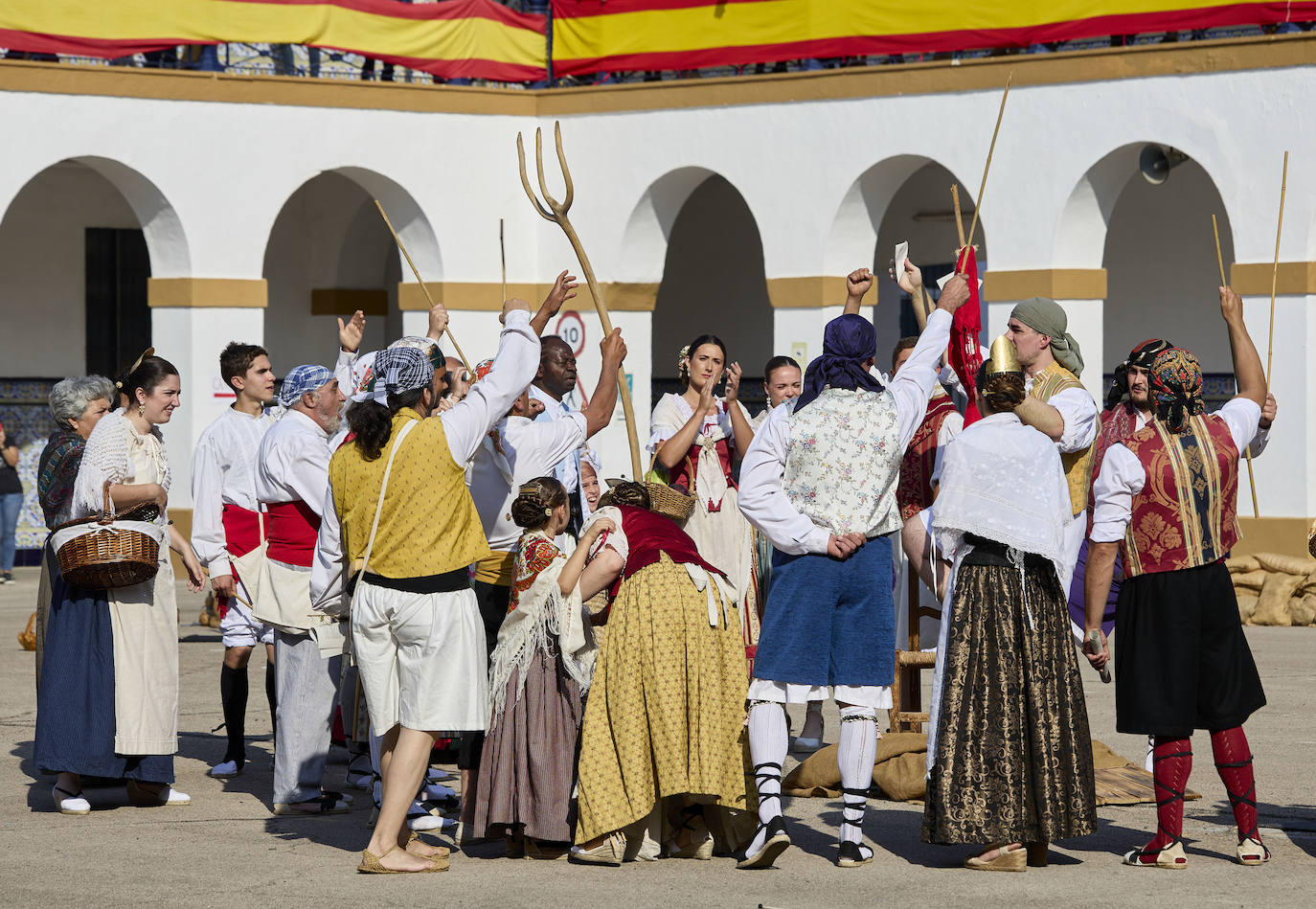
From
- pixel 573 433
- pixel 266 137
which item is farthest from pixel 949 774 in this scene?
pixel 266 137

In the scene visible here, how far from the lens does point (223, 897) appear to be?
5773mm

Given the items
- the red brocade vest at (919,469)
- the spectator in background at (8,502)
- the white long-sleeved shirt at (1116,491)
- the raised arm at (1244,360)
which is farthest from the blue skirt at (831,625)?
the spectator in background at (8,502)

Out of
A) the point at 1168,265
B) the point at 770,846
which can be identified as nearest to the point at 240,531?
the point at 770,846

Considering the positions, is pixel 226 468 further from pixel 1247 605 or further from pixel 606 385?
pixel 1247 605

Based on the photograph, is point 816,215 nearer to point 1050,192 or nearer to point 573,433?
point 1050,192

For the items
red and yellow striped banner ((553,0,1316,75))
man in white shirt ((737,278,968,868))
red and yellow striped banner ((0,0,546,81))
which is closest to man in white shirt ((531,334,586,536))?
man in white shirt ((737,278,968,868))

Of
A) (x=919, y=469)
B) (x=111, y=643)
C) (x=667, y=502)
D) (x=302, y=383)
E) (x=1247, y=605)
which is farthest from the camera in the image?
(x=1247, y=605)

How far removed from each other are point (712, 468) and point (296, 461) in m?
2.07

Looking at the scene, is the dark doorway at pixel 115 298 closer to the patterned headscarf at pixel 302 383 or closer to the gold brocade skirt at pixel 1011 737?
the patterned headscarf at pixel 302 383

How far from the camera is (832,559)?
6262 mm

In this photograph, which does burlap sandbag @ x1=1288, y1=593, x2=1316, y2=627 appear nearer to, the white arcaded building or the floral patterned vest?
the white arcaded building

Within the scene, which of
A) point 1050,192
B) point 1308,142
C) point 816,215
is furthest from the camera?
point 816,215

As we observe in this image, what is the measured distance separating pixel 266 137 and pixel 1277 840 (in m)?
11.7

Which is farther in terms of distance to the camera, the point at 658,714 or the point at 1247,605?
the point at 1247,605
